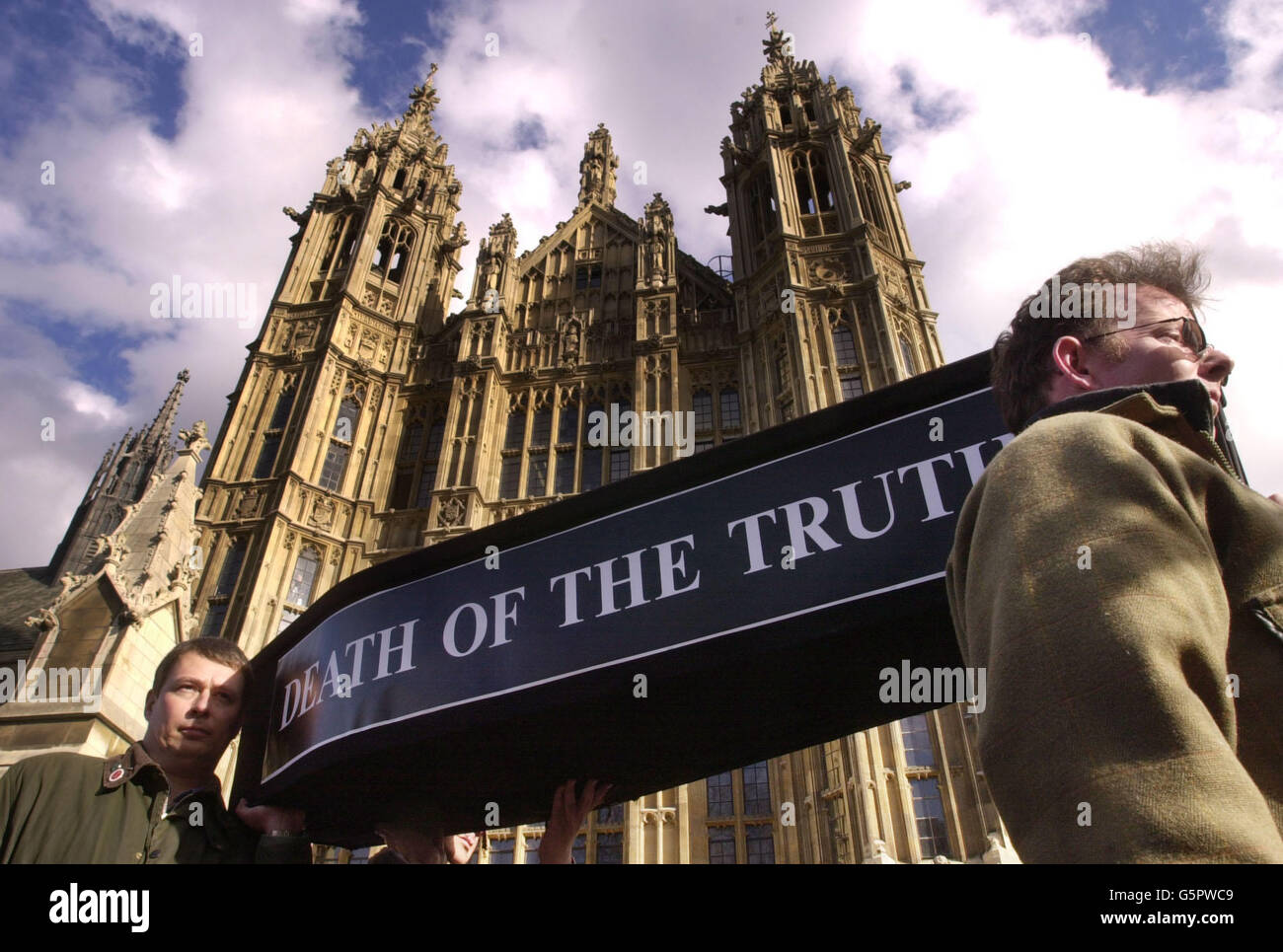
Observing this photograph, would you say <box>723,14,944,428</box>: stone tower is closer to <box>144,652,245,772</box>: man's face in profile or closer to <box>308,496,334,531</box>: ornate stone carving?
<box>308,496,334,531</box>: ornate stone carving

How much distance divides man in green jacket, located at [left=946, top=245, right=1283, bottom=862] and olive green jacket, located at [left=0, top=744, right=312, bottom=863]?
288 cm

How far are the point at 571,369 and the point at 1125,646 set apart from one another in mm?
20702

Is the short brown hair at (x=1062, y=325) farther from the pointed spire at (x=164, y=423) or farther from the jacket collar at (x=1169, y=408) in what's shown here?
the pointed spire at (x=164, y=423)

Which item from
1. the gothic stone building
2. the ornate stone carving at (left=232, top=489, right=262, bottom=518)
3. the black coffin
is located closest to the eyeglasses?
the black coffin

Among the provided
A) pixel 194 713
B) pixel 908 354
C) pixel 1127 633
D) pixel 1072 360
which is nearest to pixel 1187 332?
pixel 1072 360

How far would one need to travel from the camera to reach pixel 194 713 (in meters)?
3.20

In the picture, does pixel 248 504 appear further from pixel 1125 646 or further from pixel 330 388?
pixel 1125 646

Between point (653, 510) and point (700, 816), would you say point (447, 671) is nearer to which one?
point (653, 510)

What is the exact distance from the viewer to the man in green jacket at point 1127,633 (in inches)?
38.8

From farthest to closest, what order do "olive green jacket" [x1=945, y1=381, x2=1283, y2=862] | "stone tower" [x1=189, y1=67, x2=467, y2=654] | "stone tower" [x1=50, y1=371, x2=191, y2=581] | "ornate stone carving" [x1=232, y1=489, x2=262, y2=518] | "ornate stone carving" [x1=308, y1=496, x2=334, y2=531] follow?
"stone tower" [x1=50, y1=371, x2=191, y2=581] < "ornate stone carving" [x1=308, y1=496, x2=334, y2=531] < "ornate stone carving" [x1=232, y1=489, x2=262, y2=518] < "stone tower" [x1=189, y1=67, x2=467, y2=654] < "olive green jacket" [x1=945, y1=381, x2=1283, y2=862]

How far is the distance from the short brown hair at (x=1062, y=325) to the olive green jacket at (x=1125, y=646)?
0.43 m

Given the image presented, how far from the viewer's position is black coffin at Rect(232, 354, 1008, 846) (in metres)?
2.31
